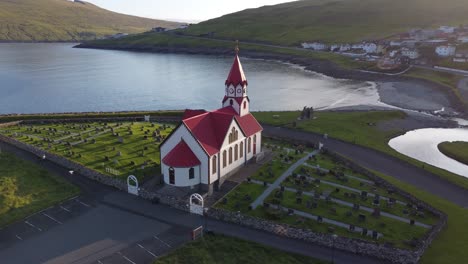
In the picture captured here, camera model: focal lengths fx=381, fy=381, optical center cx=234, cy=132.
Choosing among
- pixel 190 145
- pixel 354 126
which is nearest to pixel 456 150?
pixel 354 126

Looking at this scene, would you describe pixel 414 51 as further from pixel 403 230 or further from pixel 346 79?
pixel 403 230

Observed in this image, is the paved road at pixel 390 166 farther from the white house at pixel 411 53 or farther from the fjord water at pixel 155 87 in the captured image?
the white house at pixel 411 53

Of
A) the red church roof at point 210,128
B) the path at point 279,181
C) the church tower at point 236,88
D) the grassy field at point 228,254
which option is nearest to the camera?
the grassy field at point 228,254

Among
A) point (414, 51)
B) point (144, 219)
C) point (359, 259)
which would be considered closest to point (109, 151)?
point (144, 219)

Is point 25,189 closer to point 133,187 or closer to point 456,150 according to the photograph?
point 133,187

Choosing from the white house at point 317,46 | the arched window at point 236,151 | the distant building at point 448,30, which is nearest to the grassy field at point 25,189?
the arched window at point 236,151
